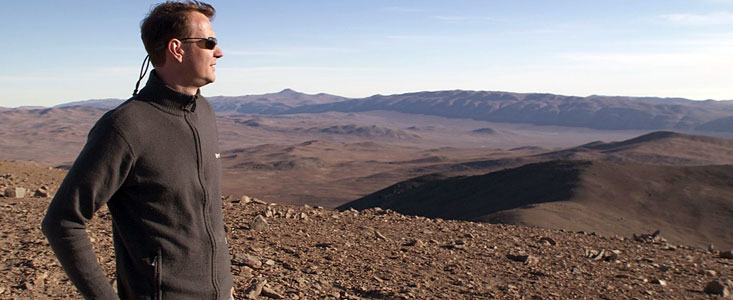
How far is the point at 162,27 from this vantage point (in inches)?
77.5

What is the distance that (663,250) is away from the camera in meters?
8.25

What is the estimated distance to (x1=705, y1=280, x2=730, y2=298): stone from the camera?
5949 mm

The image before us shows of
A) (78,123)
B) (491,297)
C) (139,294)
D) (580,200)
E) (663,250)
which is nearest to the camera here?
(139,294)

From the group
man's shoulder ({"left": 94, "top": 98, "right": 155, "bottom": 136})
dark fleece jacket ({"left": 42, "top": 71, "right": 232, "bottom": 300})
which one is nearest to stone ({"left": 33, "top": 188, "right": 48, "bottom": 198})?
dark fleece jacket ({"left": 42, "top": 71, "right": 232, "bottom": 300})

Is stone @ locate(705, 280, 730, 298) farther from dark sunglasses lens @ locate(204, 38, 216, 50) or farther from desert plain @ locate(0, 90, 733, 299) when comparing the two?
dark sunglasses lens @ locate(204, 38, 216, 50)

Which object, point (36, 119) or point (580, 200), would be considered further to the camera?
point (36, 119)

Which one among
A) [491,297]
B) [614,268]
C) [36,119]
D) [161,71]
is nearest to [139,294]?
[161,71]

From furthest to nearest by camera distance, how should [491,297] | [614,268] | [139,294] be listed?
[614,268] < [491,297] < [139,294]

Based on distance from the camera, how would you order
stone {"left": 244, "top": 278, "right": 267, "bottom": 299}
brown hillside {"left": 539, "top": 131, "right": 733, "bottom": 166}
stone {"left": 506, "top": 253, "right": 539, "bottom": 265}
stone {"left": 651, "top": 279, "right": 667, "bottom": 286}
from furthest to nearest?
brown hillside {"left": 539, "top": 131, "right": 733, "bottom": 166} < stone {"left": 506, "top": 253, "right": 539, "bottom": 265} < stone {"left": 651, "top": 279, "right": 667, "bottom": 286} < stone {"left": 244, "top": 278, "right": 267, "bottom": 299}

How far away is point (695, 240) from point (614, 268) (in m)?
11.8

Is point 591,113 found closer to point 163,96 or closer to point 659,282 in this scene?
point 659,282

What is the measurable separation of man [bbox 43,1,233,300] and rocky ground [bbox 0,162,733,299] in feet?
8.36

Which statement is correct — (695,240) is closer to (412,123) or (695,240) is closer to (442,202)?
(442,202)

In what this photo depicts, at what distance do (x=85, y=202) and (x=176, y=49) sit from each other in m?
0.57
